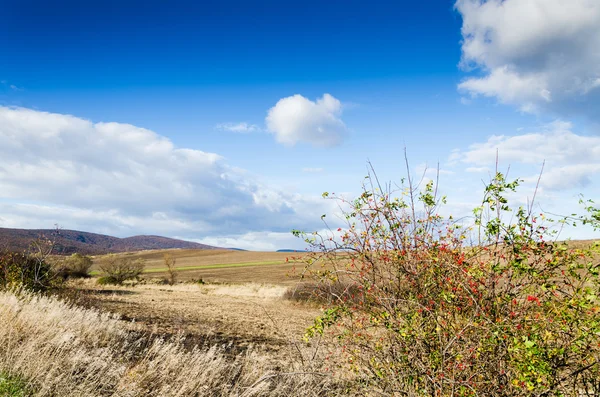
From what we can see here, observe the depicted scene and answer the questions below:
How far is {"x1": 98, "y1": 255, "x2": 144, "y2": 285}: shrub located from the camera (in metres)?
40.7

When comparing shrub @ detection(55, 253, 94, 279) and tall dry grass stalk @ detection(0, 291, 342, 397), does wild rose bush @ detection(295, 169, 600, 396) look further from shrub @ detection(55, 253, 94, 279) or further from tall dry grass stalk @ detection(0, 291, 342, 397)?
shrub @ detection(55, 253, 94, 279)

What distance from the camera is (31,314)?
7902 millimetres

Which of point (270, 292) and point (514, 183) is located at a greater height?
point (514, 183)

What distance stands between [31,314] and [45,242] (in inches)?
417

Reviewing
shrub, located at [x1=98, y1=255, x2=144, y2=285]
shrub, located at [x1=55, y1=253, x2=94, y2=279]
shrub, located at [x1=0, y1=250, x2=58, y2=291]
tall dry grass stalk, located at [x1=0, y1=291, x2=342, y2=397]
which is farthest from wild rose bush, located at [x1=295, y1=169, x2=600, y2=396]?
shrub, located at [x1=55, y1=253, x2=94, y2=279]

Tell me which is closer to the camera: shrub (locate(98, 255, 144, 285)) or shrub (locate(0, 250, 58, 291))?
shrub (locate(0, 250, 58, 291))

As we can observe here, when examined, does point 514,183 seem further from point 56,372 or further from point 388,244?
point 56,372

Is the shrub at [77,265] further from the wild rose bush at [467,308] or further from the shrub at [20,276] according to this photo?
the wild rose bush at [467,308]

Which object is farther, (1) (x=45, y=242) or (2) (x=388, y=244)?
(1) (x=45, y=242)

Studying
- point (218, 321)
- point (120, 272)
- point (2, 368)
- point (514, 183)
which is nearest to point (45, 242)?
point (218, 321)

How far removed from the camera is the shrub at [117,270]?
40.7 meters

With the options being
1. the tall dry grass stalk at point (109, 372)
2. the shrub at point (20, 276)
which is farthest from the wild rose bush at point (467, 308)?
the shrub at point (20, 276)

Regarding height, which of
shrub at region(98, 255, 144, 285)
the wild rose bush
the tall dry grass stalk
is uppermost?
the wild rose bush

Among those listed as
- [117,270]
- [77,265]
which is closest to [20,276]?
[117,270]
